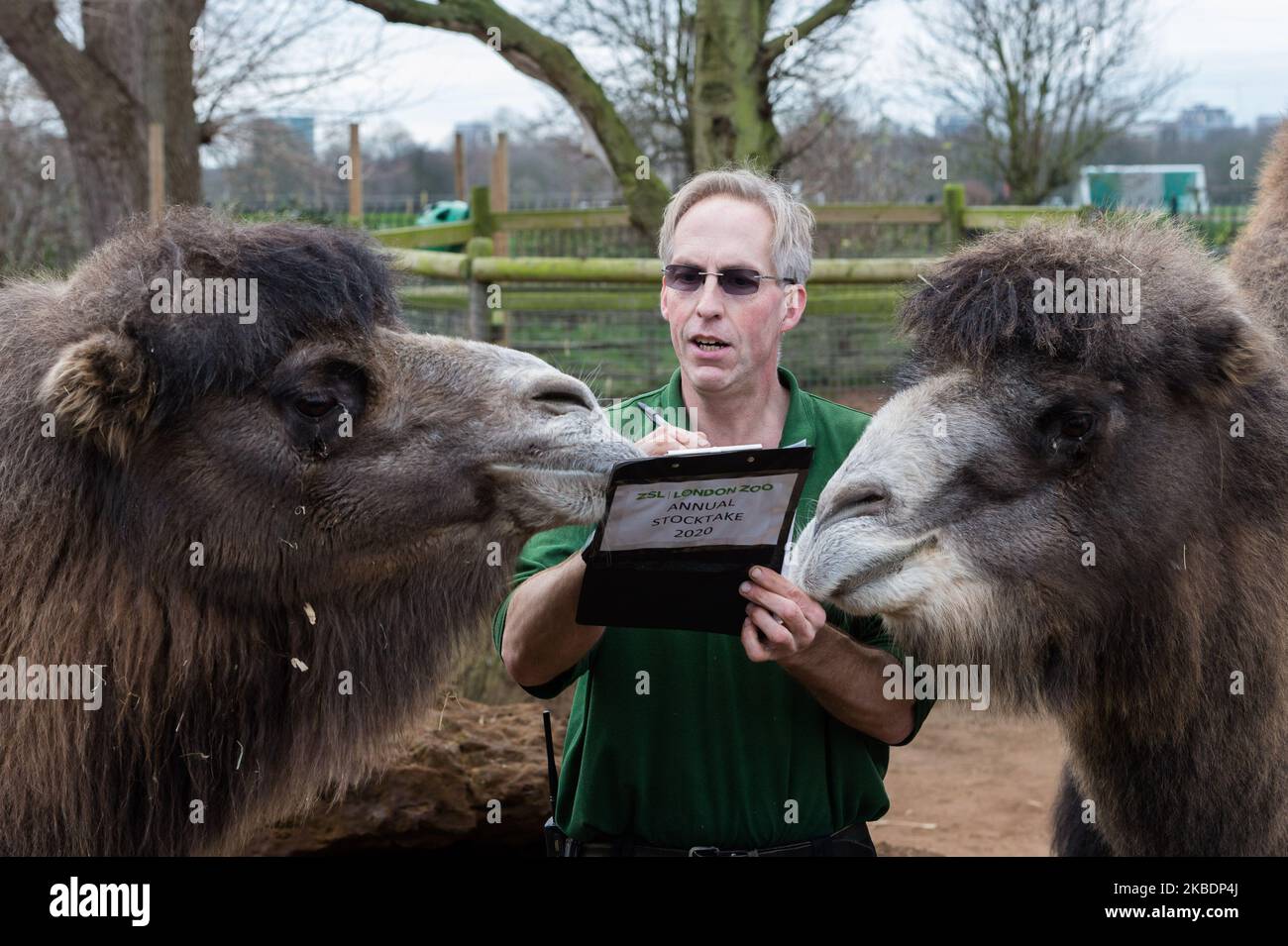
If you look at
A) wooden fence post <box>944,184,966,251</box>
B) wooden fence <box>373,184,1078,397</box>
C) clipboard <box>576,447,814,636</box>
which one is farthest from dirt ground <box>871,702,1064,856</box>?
wooden fence post <box>944,184,966,251</box>

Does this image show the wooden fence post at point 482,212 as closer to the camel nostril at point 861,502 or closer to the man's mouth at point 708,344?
the man's mouth at point 708,344

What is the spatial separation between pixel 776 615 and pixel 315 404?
1.14 metres

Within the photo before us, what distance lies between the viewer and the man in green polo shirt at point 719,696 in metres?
3.48

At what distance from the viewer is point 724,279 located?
3646 mm

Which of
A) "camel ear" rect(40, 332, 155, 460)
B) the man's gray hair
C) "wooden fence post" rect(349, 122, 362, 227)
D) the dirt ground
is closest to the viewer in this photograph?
"camel ear" rect(40, 332, 155, 460)

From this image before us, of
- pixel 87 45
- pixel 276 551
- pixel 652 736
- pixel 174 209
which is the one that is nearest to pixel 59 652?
pixel 276 551

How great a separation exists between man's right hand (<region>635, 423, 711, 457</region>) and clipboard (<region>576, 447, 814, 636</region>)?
20 centimetres

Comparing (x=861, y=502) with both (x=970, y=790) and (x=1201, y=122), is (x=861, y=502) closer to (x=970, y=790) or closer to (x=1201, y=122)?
(x=970, y=790)

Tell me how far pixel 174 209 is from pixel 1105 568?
240 cm

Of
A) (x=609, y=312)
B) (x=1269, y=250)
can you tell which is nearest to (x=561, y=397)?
(x=1269, y=250)

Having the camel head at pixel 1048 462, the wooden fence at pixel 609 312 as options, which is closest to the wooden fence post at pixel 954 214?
the wooden fence at pixel 609 312

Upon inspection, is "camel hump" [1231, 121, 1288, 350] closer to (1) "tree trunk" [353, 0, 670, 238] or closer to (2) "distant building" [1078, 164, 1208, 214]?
(1) "tree trunk" [353, 0, 670, 238]

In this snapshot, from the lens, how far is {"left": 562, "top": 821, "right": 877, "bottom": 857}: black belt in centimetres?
346

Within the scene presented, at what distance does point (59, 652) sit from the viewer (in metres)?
2.89
